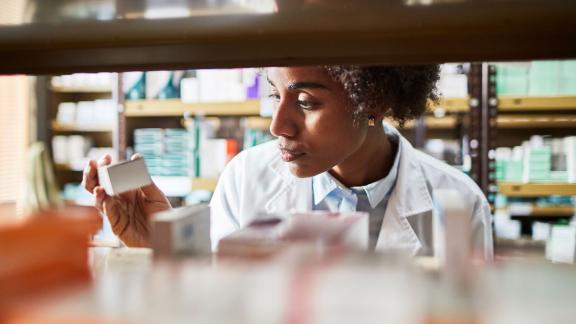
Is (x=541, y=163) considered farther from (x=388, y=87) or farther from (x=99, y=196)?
(x=99, y=196)

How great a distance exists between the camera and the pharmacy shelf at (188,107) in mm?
3383

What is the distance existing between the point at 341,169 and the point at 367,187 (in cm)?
9

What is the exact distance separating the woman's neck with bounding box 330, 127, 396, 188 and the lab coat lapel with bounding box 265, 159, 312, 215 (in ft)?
0.29

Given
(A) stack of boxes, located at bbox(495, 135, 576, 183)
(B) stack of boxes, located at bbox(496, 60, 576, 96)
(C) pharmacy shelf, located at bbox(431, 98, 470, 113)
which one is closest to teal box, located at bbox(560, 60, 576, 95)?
(B) stack of boxes, located at bbox(496, 60, 576, 96)

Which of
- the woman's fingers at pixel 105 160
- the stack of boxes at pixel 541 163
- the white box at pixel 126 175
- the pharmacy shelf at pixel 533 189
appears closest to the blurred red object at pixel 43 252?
the white box at pixel 126 175

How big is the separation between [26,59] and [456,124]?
3.16 m

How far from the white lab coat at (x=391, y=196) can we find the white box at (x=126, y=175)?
0.47 metres

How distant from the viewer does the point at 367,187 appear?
52.2 inches

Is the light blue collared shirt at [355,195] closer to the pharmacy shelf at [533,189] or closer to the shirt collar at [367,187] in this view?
the shirt collar at [367,187]

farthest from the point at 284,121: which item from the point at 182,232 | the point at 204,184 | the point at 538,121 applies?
the point at 538,121

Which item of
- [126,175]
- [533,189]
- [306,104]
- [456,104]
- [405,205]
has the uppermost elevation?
[456,104]

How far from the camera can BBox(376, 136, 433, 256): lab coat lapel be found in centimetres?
120

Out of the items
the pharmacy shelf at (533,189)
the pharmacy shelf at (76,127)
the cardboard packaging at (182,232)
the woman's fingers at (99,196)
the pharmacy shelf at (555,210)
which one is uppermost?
the pharmacy shelf at (76,127)

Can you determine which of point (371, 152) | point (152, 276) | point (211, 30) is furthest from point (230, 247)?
point (371, 152)
